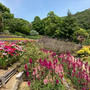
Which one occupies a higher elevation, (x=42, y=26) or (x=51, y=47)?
(x=42, y=26)

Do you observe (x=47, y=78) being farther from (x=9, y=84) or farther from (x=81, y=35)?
(x=81, y=35)

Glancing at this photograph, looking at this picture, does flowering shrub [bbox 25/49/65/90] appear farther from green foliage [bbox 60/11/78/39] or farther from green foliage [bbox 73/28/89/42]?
green foliage [bbox 60/11/78/39]

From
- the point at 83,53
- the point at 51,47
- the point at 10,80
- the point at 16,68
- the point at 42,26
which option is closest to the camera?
the point at 10,80

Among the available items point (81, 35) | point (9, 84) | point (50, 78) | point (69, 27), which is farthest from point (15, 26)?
point (50, 78)

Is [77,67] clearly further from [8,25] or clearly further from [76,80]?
[8,25]

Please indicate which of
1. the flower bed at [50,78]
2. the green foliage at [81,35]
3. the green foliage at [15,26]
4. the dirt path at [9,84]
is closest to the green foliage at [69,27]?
the green foliage at [81,35]

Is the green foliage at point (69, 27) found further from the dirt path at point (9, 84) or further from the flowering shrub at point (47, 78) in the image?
the dirt path at point (9, 84)

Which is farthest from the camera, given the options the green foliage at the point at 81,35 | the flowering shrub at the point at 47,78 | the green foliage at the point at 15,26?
the green foliage at the point at 15,26

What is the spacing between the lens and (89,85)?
2.56 m

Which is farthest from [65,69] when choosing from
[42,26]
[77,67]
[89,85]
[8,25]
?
[42,26]

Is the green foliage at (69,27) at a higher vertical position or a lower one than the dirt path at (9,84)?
higher

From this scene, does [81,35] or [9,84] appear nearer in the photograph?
[9,84]

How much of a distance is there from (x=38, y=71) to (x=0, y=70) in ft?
4.31

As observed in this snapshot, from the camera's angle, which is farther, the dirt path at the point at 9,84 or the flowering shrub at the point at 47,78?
the dirt path at the point at 9,84
